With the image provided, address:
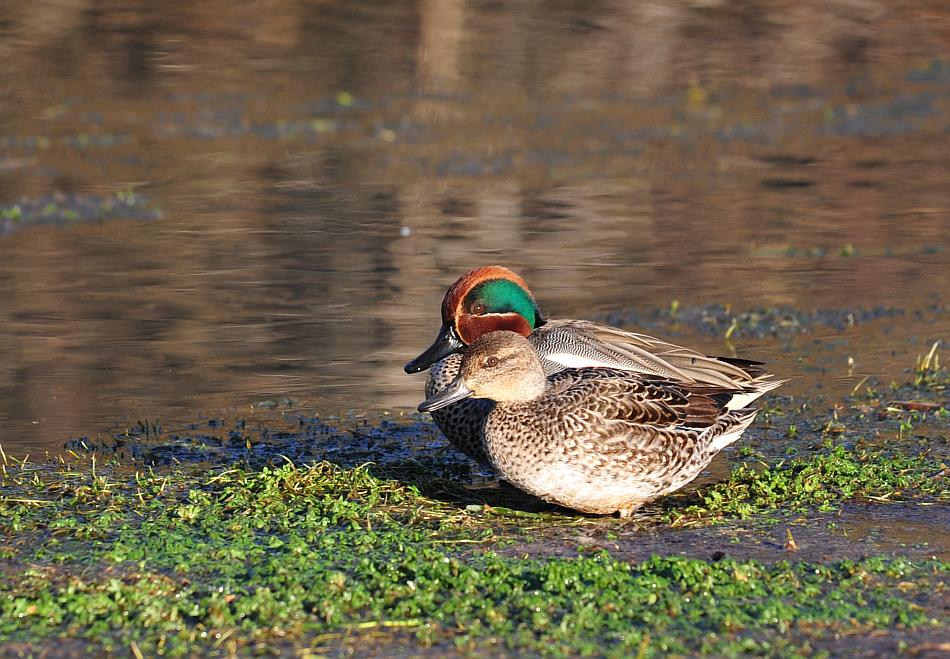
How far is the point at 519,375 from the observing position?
5695 millimetres

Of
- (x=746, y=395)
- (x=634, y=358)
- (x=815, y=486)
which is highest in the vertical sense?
(x=634, y=358)

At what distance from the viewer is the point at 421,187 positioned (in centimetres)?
1316

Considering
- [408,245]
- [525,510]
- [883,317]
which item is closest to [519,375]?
[525,510]

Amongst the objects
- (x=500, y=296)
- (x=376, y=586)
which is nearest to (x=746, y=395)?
(x=500, y=296)

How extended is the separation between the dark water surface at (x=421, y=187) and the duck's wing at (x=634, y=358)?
1.52m

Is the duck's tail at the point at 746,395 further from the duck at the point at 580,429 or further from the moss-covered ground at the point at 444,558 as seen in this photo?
the moss-covered ground at the point at 444,558

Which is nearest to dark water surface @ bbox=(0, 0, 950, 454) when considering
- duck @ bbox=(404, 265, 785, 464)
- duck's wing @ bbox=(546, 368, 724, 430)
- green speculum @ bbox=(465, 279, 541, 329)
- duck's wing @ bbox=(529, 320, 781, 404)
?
duck @ bbox=(404, 265, 785, 464)

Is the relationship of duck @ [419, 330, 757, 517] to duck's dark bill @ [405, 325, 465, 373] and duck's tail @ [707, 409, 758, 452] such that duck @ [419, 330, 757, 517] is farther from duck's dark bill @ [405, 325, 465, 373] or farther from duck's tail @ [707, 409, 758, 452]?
duck's dark bill @ [405, 325, 465, 373]

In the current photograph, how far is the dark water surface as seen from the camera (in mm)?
8656

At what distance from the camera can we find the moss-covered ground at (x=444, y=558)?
4.52 meters

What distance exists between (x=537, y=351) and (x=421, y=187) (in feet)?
23.1

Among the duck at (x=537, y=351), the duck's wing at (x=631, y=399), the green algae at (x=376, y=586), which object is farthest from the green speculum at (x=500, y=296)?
the green algae at (x=376, y=586)

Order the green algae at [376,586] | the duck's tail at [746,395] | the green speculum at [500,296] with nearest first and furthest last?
the green algae at [376,586], the duck's tail at [746,395], the green speculum at [500,296]

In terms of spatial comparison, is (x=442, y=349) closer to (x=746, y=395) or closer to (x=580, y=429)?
(x=580, y=429)
